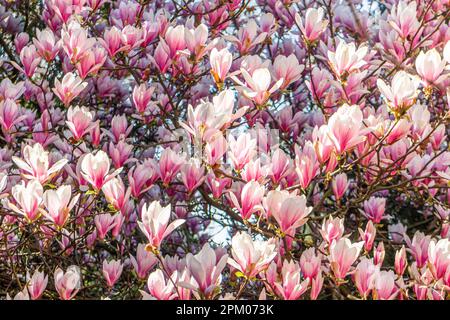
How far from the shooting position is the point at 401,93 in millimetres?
2203

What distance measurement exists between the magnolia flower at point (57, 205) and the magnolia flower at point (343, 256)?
0.89 m

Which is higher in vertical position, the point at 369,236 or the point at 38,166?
the point at 38,166

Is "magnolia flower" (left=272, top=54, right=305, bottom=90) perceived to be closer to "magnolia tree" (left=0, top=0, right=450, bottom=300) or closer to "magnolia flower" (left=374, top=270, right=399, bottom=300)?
"magnolia tree" (left=0, top=0, right=450, bottom=300)

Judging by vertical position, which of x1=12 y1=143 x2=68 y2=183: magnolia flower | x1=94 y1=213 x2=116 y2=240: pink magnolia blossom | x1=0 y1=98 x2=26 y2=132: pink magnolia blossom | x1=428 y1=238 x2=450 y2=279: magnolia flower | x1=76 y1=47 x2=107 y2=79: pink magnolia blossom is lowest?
x1=428 y1=238 x2=450 y2=279: magnolia flower

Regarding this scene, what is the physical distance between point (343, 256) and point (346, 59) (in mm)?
796

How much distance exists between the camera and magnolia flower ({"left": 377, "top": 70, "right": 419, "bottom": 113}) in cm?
219

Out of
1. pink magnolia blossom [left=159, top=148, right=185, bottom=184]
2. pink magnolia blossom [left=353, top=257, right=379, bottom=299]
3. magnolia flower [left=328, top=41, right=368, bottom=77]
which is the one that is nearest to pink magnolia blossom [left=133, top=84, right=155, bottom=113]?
pink magnolia blossom [left=159, top=148, right=185, bottom=184]

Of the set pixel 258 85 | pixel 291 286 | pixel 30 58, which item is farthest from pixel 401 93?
pixel 30 58

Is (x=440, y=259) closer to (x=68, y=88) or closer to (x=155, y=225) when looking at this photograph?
(x=155, y=225)

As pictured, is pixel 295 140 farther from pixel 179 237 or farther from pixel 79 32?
pixel 79 32

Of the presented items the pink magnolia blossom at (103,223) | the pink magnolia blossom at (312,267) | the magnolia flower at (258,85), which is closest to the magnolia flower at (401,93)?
the magnolia flower at (258,85)

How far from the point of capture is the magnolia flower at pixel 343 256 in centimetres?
207

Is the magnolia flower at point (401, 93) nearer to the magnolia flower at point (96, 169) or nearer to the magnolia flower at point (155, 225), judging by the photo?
the magnolia flower at point (155, 225)
